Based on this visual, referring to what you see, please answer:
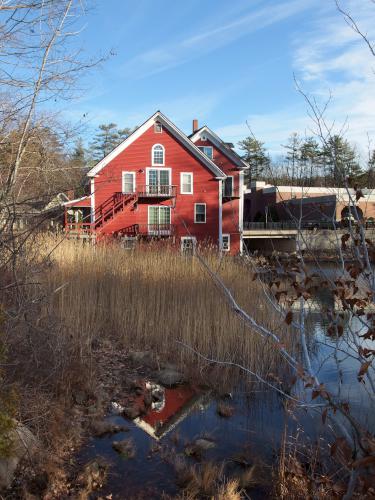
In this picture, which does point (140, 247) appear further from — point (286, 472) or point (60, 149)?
point (286, 472)

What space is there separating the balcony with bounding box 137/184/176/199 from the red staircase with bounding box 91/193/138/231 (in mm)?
483

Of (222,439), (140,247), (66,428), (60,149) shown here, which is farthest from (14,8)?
(140,247)

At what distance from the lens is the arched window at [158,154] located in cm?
Answer: 2681

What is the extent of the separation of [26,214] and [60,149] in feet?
3.78

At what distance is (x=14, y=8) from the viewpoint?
375cm

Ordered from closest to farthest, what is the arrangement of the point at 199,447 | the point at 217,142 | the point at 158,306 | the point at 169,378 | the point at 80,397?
the point at 199,447, the point at 80,397, the point at 169,378, the point at 158,306, the point at 217,142

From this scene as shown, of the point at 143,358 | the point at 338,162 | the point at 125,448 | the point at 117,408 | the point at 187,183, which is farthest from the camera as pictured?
the point at 187,183

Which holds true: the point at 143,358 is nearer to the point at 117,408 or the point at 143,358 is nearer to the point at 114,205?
the point at 117,408

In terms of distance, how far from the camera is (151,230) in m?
27.0

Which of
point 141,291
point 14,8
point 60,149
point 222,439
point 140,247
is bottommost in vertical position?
point 222,439

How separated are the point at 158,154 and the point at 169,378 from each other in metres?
22.0

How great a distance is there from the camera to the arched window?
2681 cm

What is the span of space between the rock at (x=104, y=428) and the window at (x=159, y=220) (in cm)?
2218

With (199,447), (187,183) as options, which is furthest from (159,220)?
(199,447)
